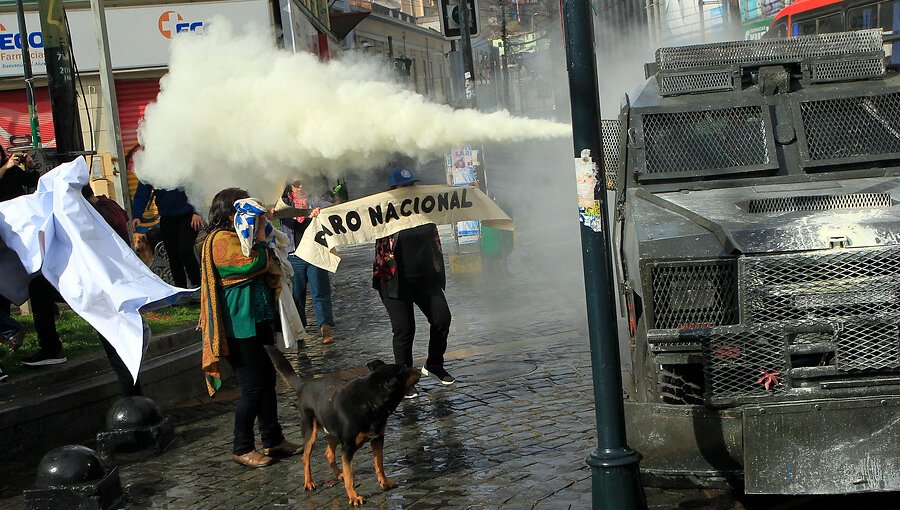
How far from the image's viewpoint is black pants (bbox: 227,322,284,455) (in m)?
7.37

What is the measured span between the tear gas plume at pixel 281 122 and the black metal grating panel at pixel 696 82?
1041 millimetres

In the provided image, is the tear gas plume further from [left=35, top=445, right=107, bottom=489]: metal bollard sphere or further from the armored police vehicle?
[left=35, top=445, right=107, bottom=489]: metal bollard sphere

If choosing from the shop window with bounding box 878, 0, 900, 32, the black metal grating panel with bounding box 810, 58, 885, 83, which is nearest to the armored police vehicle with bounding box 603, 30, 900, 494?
the black metal grating panel with bounding box 810, 58, 885, 83

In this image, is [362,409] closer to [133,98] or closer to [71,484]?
[71,484]

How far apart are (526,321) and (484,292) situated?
9.90 feet

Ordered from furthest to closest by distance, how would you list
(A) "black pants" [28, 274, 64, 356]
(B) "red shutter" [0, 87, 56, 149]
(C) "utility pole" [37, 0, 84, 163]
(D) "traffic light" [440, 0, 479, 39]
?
1. (B) "red shutter" [0, 87, 56, 149]
2. (D) "traffic light" [440, 0, 479, 39]
3. (C) "utility pole" [37, 0, 84, 163]
4. (A) "black pants" [28, 274, 64, 356]

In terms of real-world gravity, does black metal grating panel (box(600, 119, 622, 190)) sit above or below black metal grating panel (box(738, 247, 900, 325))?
above

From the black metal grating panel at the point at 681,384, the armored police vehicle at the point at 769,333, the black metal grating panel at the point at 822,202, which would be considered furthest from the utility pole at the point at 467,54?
the black metal grating panel at the point at 681,384

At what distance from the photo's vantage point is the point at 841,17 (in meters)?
16.6

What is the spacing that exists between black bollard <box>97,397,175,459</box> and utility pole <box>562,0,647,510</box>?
3.61 meters

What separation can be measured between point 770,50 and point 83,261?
5.11m

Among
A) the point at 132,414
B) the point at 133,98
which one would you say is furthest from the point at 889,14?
the point at 133,98

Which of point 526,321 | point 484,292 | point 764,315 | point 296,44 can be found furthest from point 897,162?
point 296,44

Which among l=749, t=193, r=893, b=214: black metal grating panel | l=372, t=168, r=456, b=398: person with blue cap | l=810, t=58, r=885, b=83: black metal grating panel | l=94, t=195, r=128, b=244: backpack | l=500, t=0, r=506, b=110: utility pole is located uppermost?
l=500, t=0, r=506, b=110: utility pole
